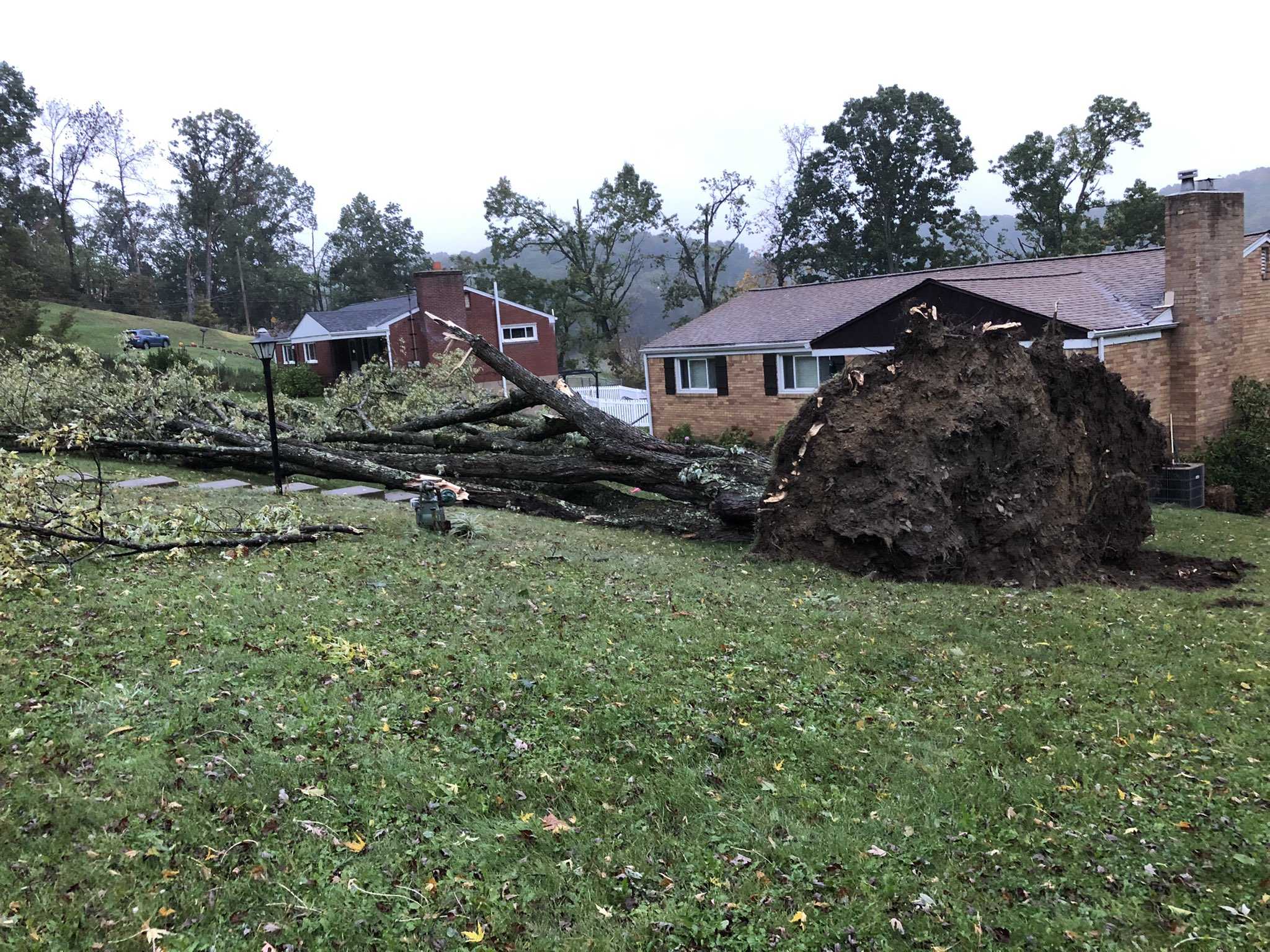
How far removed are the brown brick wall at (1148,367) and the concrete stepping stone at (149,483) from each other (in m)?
17.8

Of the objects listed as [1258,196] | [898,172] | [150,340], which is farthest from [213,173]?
[1258,196]

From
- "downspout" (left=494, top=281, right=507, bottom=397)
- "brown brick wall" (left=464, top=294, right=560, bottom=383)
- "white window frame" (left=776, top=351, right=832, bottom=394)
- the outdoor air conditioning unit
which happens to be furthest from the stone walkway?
"brown brick wall" (left=464, top=294, right=560, bottom=383)

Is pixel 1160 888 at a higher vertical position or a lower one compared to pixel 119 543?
lower

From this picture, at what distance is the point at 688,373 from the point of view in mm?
27031

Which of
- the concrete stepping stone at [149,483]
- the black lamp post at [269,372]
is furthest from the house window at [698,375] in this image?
the concrete stepping stone at [149,483]

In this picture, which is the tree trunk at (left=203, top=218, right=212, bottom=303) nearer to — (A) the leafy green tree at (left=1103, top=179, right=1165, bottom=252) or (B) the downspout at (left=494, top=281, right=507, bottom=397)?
(B) the downspout at (left=494, top=281, right=507, bottom=397)

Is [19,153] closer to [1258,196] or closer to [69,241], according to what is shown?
[69,241]

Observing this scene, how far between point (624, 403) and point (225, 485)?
18.9m

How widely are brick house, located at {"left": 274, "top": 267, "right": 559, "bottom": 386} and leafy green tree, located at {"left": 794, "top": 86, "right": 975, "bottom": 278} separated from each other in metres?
18.4

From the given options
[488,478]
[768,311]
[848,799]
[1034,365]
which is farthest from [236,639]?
[768,311]

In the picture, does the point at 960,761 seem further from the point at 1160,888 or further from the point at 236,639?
the point at 236,639

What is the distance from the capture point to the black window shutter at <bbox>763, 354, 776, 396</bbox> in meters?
24.7

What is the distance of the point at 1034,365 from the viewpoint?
11.5 metres

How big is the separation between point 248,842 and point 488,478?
10760mm
